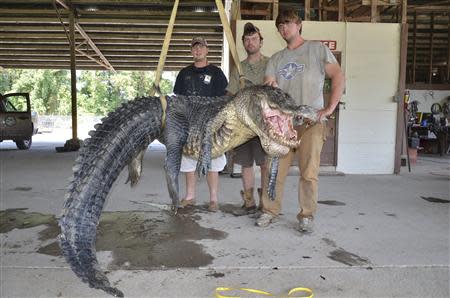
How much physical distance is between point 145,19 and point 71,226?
1022cm

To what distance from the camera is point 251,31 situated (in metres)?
3.78

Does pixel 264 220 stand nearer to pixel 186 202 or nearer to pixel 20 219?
pixel 186 202

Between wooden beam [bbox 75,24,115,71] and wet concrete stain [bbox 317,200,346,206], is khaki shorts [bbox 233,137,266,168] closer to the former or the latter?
wet concrete stain [bbox 317,200,346,206]

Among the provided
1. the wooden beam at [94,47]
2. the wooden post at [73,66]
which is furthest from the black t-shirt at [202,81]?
the wooden beam at [94,47]

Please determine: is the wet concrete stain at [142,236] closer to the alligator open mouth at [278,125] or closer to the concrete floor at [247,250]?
the concrete floor at [247,250]

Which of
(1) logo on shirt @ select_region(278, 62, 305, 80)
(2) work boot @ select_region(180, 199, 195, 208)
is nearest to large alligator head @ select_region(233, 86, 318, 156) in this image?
(1) logo on shirt @ select_region(278, 62, 305, 80)

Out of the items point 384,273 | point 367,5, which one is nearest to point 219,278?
point 384,273

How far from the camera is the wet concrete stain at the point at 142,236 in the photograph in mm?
2963

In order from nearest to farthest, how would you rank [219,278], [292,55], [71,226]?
1. [71,226]
2. [219,278]
3. [292,55]

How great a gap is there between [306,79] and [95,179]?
2261 millimetres

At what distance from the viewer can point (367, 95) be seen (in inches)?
278

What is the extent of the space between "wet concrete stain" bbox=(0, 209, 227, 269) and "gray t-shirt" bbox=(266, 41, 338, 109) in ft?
4.54

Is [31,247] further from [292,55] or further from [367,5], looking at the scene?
[367,5]

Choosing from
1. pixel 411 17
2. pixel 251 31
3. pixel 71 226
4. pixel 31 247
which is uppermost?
pixel 411 17
